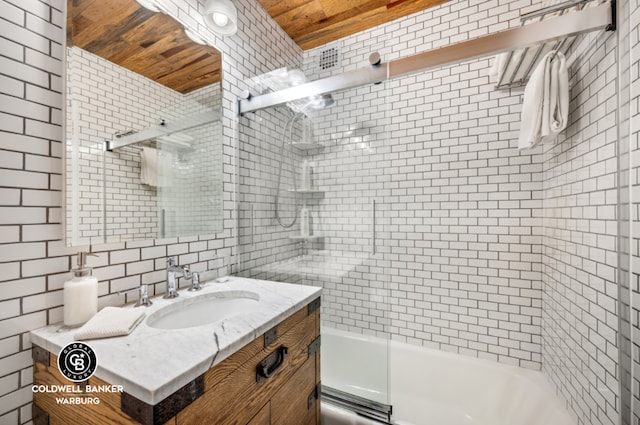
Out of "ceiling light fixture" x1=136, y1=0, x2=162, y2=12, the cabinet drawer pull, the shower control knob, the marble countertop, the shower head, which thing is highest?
"ceiling light fixture" x1=136, y1=0, x2=162, y2=12

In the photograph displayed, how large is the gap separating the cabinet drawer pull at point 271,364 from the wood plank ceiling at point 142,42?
130cm

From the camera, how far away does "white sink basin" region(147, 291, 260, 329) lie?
1.10 meters

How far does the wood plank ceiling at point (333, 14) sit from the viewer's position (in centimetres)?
198

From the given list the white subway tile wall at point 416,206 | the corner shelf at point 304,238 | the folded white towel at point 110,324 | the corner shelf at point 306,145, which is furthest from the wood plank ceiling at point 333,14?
the folded white towel at point 110,324

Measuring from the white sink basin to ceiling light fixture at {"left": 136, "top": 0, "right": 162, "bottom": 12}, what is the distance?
133 cm

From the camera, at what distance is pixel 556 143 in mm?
1574

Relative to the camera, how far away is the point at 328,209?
70.6 inches

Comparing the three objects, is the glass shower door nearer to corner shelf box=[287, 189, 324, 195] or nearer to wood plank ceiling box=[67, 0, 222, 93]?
corner shelf box=[287, 189, 324, 195]

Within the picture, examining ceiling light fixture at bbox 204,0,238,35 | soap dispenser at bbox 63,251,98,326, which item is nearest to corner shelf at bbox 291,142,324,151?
ceiling light fixture at bbox 204,0,238,35

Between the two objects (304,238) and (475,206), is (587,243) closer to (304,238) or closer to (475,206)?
(475,206)

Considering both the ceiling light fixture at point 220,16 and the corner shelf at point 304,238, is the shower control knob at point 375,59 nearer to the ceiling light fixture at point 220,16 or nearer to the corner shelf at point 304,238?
the ceiling light fixture at point 220,16

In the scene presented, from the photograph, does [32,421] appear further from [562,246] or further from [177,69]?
[562,246]

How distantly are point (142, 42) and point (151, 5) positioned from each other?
0.21 m

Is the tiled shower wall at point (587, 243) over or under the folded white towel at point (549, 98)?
under
